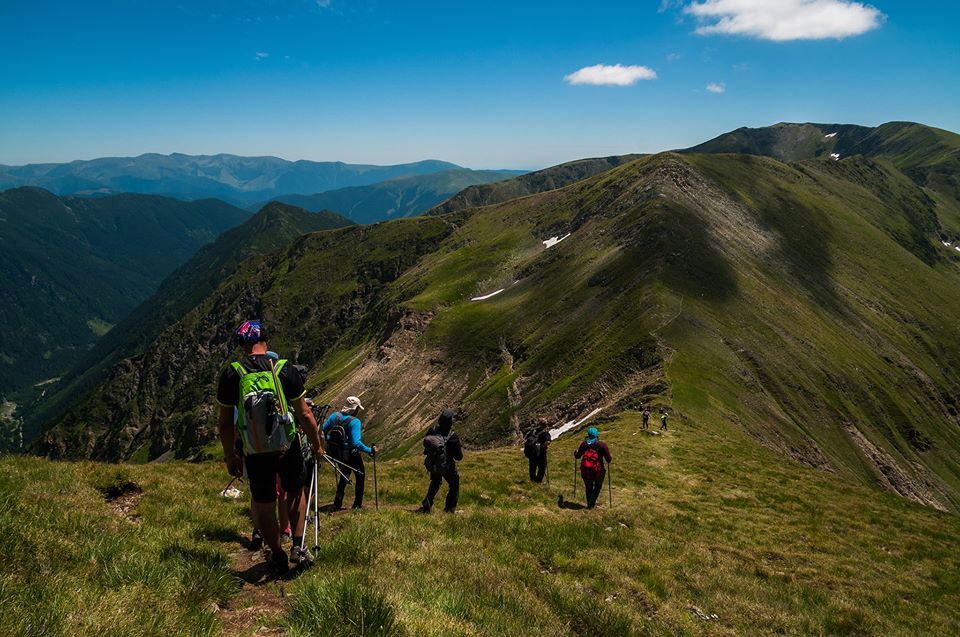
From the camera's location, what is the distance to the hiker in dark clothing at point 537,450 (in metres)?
21.5

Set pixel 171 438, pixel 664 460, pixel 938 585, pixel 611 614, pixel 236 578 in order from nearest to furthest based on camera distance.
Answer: pixel 236 578 → pixel 611 614 → pixel 938 585 → pixel 664 460 → pixel 171 438

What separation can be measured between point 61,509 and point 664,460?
2850cm

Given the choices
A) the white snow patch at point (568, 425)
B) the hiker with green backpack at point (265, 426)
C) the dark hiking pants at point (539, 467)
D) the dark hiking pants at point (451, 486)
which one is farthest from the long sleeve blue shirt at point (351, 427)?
the white snow patch at point (568, 425)

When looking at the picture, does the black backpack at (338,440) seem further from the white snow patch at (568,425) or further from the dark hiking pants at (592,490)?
the white snow patch at (568,425)

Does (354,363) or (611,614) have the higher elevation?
(611,614)

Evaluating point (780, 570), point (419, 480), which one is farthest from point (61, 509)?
point (780, 570)

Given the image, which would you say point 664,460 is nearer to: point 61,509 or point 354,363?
point 61,509

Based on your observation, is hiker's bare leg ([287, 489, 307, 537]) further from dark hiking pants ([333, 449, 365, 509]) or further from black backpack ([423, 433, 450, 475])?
black backpack ([423, 433, 450, 475])

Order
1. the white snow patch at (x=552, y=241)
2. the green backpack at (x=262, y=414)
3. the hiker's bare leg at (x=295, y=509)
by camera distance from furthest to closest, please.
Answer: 1. the white snow patch at (x=552, y=241)
2. the hiker's bare leg at (x=295, y=509)
3. the green backpack at (x=262, y=414)

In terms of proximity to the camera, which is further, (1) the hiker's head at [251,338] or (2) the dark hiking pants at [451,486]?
Result: (2) the dark hiking pants at [451,486]

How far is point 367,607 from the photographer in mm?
5703

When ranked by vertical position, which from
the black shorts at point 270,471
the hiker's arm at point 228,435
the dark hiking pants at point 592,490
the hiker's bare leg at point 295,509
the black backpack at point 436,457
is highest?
the hiker's arm at point 228,435

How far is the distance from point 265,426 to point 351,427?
19.0ft

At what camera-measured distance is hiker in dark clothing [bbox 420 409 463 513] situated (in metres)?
13.9
